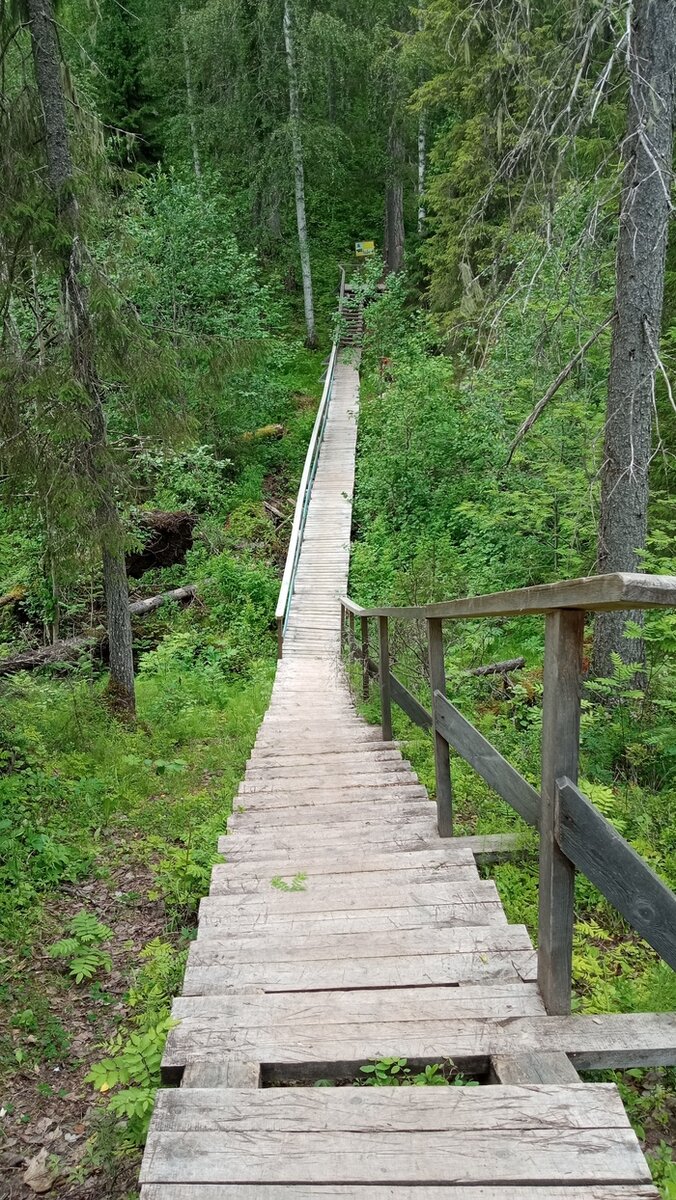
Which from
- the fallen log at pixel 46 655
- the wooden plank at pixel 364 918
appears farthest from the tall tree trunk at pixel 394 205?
the wooden plank at pixel 364 918

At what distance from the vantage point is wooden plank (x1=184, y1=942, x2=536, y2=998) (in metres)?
2.37

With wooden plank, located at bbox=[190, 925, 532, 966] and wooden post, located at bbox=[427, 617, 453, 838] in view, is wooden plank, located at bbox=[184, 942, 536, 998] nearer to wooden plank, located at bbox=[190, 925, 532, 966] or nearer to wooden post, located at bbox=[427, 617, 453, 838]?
wooden plank, located at bbox=[190, 925, 532, 966]

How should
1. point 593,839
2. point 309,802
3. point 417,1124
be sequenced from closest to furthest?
point 417,1124 → point 593,839 → point 309,802

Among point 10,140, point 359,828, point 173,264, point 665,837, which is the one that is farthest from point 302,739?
point 173,264

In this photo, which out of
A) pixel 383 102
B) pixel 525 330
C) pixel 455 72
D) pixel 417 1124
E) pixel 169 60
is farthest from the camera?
pixel 169 60

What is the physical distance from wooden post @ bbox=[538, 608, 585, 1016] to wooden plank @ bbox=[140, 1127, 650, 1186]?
50cm

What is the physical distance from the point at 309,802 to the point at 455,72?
16047 millimetres

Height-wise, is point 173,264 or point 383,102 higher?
point 383,102

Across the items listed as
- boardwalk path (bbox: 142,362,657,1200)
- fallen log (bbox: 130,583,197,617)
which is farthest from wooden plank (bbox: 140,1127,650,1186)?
fallen log (bbox: 130,583,197,617)

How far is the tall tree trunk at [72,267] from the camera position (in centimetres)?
643

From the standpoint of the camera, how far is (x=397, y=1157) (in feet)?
5.38

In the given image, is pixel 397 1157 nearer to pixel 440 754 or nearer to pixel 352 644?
pixel 440 754

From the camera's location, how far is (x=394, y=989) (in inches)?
92.6

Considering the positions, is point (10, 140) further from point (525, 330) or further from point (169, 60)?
point (169, 60)
